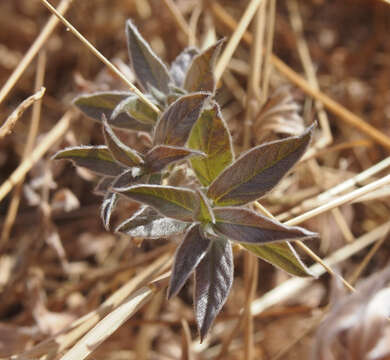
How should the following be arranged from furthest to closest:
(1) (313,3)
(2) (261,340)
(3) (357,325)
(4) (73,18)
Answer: (1) (313,3) → (4) (73,18) → (2) (261,340) → (3) (357,325)

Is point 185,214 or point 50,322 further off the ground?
point 185,214

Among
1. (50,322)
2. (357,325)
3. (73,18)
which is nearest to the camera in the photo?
(357,325)

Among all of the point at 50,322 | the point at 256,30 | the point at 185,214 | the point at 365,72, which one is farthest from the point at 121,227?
the point at 365,72

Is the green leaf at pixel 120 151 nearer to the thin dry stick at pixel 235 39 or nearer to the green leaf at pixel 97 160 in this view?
the green leaf at pixel 97 160

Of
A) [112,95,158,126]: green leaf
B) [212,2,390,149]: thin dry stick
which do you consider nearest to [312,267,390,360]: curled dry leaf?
[112,95,158,126]: green leaf

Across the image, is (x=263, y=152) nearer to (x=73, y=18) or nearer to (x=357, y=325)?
(x=357, y=325)

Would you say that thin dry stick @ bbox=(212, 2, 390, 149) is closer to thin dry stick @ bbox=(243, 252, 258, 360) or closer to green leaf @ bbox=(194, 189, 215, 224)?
thin dry stick @ bbox=(243, 252, 258, 360)

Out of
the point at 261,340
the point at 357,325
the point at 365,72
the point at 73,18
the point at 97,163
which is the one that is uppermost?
the point at 73,18
